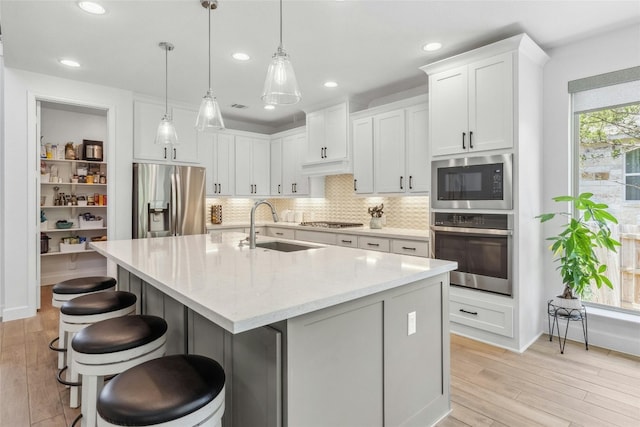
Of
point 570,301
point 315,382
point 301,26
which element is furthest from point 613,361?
point 301,26

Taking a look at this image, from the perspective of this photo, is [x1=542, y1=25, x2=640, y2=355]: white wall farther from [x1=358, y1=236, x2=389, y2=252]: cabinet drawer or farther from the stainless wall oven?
[x1=358, y1=236, x2=389, y2=252]: cabinet drawer

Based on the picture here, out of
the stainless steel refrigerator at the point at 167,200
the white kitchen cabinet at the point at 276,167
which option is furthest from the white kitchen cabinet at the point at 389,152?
→ the stainless steel refrigerator at the point at 167,200

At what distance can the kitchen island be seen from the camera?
1275 millimetres

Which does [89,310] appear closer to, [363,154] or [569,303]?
[363,154]

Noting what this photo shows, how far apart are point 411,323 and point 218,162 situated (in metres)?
4.42

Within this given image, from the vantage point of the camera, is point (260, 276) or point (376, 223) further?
point (376, 223)

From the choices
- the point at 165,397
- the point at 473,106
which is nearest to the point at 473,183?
the point at 473,106

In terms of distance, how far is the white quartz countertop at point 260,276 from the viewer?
1168 mm

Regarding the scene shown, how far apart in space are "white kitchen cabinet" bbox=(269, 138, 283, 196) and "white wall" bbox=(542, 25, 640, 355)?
384 cm

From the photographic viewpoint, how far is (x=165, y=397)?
1111 millimetres

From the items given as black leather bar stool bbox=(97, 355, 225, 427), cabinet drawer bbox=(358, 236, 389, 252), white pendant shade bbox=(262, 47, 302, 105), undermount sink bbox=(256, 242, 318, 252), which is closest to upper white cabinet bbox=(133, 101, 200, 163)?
undermount sink bbox=(256, 242, 318, 252)

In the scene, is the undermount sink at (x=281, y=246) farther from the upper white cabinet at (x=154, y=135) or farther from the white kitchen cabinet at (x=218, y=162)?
the white kitchen cabinet at (x=218, y=162)

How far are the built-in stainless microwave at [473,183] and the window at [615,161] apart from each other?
0.89 metres

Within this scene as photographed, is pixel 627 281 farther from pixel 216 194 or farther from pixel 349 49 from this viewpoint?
pixel 216 194
